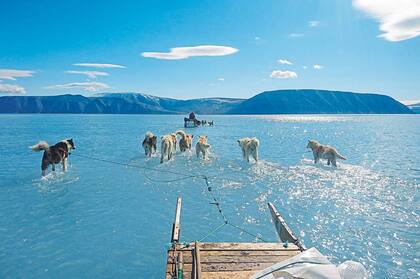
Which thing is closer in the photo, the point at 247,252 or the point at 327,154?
the point at 247,252

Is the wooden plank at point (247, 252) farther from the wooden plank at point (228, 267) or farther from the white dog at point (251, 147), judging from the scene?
the white dog at point (251, 147)

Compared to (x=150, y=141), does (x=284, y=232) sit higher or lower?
lower

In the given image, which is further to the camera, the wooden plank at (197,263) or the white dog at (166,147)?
the white dog at (166,147)

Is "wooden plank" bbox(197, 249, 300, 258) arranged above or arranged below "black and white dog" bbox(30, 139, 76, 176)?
below

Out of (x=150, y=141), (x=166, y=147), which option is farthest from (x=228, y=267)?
(x=150, y=141)

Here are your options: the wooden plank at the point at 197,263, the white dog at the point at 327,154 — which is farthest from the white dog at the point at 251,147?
the wooden plank at the point at 197,263

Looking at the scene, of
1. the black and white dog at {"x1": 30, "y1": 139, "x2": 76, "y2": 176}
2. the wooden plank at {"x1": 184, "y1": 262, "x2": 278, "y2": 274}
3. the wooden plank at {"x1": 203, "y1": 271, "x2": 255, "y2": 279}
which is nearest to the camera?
the wooden plank at {"x1": 203, "y1": 271, "x2": 255, "y2": 279}

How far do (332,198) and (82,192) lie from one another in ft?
37.3

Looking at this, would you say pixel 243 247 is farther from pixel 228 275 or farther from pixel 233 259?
pixel 228 275

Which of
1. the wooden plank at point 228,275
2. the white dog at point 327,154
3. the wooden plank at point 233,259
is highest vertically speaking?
the white dog at point 327,154

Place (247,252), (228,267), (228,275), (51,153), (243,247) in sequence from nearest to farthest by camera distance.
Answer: (228,275) < (228,267) < (247,252) < (243,247) < (51,153)

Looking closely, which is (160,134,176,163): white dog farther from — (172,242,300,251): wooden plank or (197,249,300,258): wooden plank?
(197,249,300,258): wooden plank

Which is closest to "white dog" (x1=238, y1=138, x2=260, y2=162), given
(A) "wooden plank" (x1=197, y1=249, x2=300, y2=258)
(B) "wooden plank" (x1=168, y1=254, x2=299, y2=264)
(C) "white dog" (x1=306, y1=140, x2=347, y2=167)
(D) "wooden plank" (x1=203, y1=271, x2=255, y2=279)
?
(C) "white dog" (x1=306, y1=140, x2=347, y2=167)

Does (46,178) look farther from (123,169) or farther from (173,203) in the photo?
(173,203)
